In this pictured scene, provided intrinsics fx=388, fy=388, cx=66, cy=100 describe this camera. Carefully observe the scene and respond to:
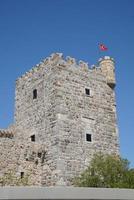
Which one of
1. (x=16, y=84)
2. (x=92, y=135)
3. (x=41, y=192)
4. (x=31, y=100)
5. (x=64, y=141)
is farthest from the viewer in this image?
(x=16, y=84)

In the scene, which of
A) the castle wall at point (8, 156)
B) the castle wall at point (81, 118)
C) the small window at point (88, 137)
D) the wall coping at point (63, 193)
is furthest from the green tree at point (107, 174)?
the wall coping at point (63, 193)

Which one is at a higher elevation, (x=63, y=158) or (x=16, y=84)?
(x=16, y=84)

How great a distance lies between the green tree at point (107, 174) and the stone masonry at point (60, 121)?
3.25 feet

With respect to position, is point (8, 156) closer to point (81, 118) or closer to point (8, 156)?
point (8, 156)

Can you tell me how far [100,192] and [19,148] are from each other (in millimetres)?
15590

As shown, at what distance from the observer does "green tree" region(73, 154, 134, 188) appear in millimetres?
18469

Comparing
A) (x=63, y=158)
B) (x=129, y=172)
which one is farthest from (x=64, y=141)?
(x=129, y=172)

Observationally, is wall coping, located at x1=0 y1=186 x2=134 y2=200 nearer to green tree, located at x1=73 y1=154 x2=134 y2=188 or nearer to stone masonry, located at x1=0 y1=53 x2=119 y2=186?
green tree, located at x1=73 y1=154 x2=134 y2=188

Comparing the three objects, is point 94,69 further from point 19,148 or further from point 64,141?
point 19,148

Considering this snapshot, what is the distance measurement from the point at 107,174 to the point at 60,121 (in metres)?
3.70

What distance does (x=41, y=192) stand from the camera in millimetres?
4352

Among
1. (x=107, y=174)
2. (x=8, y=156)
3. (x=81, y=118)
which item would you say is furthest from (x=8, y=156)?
(x=107, y=174)

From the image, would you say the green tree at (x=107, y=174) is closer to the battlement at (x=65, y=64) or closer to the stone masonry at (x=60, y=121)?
the stone masonry at (x=60, y=121)

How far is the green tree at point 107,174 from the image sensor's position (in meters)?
18.5
